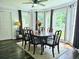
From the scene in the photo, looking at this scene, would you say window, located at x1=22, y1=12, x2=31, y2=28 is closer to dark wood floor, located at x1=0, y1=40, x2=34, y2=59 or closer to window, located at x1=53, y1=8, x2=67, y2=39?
window, located at x1=53, y1=8, x2=67, y2=39

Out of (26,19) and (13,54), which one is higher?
(26,19)

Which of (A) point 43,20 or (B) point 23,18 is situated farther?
(A) point 43,20

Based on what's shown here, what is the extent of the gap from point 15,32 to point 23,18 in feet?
4.56

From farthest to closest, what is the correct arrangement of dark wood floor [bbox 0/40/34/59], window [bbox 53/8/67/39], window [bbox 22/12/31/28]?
window [bbox 22/12/31/28], window [bbox 53/8/67/39], dark wood floor [bbox 0/40/34/59]

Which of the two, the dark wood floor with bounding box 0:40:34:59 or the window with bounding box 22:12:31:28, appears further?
the window with bounding box 22:12:31:28

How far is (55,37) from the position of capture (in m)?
4.12

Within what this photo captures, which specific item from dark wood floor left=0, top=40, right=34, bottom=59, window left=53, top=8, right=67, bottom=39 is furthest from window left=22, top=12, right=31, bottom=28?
dark wood floor left=0, top=40, right=34, bottom=59

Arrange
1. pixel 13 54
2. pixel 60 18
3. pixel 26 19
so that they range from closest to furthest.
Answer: pixel 13 54
pixel 60 18
pixel 26 19

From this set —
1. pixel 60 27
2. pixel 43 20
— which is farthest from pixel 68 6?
pixel 43 20

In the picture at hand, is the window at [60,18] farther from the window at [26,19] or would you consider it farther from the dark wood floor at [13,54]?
the dark wood floor at [13,54]

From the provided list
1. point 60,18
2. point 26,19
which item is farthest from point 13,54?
point 26,19

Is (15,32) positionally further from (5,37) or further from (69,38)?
(69,38)

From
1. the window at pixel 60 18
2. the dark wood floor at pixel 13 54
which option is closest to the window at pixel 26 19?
the window at pixel 60 18

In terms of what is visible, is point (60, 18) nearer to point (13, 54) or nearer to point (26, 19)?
point (26, 19)
